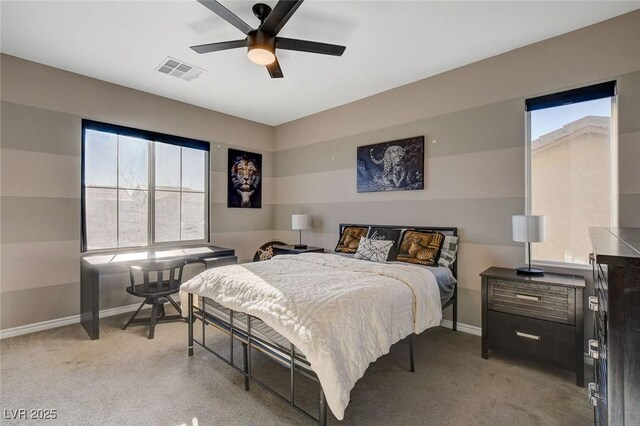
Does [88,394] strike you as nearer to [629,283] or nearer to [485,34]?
[629,283]

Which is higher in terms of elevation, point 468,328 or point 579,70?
point 579,70

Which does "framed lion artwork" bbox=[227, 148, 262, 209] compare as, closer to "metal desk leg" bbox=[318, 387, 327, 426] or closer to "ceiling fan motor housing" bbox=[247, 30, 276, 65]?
"ceiling fan motor housing" bbox=[247, 30, 276, 65]

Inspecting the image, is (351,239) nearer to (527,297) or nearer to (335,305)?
(527,297)

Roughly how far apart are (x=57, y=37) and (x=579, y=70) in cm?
474

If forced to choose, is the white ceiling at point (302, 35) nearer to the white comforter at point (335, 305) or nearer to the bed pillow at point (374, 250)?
the bed pillow at point (374, 250)

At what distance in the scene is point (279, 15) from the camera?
6.93 feet

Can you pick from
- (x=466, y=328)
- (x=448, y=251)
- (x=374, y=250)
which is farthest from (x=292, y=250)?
(x=466, y=328)

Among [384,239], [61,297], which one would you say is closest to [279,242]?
[384,239]

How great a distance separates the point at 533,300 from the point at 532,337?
0.98ft

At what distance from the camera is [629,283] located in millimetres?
777

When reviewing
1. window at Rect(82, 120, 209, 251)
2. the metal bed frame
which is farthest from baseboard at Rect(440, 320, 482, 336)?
window at Rect(82, 120, 209, 251)

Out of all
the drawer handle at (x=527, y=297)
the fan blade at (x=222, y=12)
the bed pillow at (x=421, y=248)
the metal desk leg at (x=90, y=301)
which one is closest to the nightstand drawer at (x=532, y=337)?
the drawer handle at (x=527, y=297)

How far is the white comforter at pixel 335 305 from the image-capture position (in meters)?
1.54

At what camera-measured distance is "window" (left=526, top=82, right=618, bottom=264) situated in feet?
8.70
